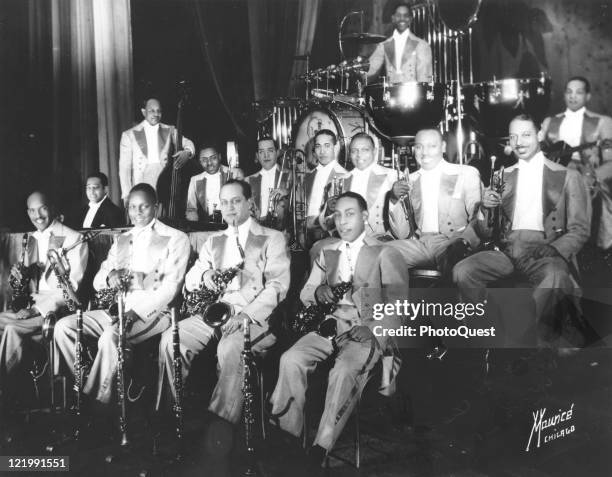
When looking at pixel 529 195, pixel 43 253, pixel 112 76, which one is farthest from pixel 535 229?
pixel 112 76

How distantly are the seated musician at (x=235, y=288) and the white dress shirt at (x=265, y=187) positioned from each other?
1.60 metres

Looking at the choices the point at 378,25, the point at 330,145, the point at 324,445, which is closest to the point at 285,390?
the point at 324,445

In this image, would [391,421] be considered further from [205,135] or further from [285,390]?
[205,135]

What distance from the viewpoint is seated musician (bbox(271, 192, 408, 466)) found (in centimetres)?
315

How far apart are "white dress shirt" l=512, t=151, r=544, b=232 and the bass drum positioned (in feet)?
6.74

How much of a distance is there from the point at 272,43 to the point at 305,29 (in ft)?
1.49

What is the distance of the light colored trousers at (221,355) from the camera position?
3414 millimetres

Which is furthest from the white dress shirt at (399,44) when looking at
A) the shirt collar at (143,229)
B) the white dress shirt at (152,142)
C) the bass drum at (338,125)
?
the shirt collar at (143,229)

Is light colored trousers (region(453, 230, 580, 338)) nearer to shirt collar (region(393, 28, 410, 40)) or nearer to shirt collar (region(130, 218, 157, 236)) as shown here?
shirt collar (region(130, 218, 157, 236))

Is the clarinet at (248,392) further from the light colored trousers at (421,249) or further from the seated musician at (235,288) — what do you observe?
the light colored trousers at (421,249)

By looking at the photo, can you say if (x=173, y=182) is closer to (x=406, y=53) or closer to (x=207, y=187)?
(x=207, y=187)

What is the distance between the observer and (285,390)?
10.8 feet

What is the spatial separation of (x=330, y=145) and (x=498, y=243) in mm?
1870

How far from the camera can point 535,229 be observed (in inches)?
159
